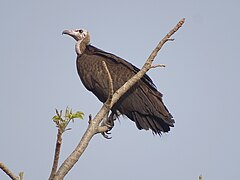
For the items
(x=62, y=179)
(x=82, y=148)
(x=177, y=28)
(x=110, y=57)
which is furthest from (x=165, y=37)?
(x=110, y=57)

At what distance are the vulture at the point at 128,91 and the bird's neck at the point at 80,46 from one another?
32cm

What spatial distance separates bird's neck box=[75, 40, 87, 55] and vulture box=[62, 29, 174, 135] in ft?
1.05

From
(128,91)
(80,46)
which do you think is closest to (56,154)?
(128,91)

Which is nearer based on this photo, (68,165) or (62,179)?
(62,179)

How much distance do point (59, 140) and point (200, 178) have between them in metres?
0.92

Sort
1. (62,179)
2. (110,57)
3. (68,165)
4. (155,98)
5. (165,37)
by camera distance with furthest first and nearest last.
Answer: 1. (110,57)
2. (155,98)
3. (165,37)
4. (68,165)
5. (62,179)

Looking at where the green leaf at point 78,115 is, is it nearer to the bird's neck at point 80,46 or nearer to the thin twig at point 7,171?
the thin twig at point 7,171

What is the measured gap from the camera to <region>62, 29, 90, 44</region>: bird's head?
10947 millimetres

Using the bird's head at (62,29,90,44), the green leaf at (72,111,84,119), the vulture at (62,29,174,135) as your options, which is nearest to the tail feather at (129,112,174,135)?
the vulture at (62,29,174,135)

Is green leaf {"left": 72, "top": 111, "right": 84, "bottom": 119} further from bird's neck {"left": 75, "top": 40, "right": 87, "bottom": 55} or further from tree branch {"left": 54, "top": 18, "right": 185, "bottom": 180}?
bird's neck {"left": 75, "top": 40, "right": 87, "bottom": 55}

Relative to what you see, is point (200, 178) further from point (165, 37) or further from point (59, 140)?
point (165, 37)

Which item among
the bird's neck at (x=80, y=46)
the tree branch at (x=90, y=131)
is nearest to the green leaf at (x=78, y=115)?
the tree branch at (x=90, y=131)

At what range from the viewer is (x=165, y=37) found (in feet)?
16.0

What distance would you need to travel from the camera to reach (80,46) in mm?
10539
